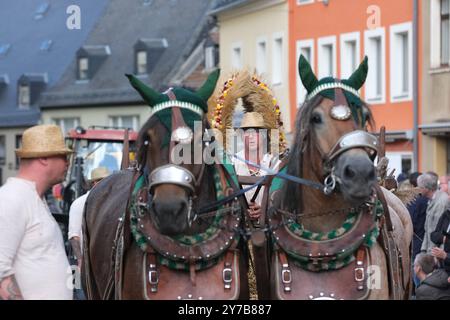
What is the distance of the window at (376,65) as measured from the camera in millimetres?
34094

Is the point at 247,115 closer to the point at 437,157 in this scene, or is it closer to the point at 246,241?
the point at 246,241

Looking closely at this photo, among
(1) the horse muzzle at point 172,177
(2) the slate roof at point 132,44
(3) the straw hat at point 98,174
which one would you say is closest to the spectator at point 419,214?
(3) the straw hat at point 98,174

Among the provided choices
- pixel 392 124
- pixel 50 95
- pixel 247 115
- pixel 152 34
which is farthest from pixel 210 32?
pixel 247 115

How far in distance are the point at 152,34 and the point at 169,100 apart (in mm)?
53621

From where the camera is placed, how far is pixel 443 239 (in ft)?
43.8

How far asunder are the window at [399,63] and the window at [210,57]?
19540 millimetres

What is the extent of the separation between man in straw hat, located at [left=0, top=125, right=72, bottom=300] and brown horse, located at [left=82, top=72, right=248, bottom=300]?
0.54 meters

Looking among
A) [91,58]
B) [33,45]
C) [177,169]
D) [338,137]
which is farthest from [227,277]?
[33,45]

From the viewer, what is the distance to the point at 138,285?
7.74 meters

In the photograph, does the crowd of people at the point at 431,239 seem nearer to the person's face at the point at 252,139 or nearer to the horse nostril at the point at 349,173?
the person's face at the point at 252,139

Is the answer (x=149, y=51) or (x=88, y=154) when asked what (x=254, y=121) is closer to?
(x=88, y=154)

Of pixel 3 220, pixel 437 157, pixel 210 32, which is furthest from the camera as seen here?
pixel 210 32

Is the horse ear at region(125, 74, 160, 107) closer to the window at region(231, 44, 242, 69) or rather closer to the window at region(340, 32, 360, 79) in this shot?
the window at region(340, 32, 360, 79)

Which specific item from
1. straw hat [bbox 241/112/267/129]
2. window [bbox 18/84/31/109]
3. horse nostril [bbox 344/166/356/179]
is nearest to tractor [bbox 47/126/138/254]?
straw hat [bbox 241/112/267/129]
